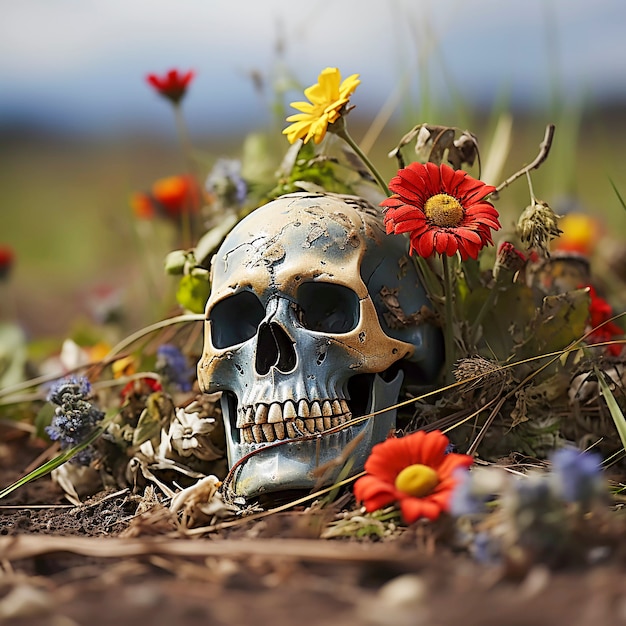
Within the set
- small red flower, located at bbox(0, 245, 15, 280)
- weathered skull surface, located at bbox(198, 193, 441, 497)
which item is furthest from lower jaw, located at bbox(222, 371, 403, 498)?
small red flower, located at bbox(0, 245, 15, 280)

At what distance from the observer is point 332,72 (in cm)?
197

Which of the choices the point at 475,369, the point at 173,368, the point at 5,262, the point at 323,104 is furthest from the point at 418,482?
the point at 5,262

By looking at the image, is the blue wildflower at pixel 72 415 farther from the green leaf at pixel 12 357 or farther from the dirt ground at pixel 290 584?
the green leaf at pixel 12 357

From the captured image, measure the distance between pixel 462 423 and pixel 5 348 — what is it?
6.46 feet

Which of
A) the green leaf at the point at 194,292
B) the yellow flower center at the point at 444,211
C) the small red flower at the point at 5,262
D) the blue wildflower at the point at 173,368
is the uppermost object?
the small red flower at the point at 5,262

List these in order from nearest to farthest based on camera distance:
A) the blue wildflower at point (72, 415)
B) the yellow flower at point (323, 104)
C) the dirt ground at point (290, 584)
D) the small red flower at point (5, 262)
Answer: the dirt ground at point (290, 584) → the yellow flower at point (323, 104) → the blue wildflower at point (72, 415) → the small red flower at point (5, 262)

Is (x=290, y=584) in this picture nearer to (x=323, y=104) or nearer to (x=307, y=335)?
(x=307, y=335)

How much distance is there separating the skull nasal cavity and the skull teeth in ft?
0.32

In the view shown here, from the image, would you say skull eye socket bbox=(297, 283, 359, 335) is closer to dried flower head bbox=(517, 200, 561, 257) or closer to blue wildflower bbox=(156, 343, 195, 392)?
dried flower head bbox=(517, 200, 561, 257)

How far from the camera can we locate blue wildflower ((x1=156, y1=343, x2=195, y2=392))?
239 cm

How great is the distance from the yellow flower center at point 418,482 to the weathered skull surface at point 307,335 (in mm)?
296

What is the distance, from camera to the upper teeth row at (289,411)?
6.00 ft

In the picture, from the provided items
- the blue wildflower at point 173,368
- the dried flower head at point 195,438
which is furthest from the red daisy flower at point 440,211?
the blue wildflower at point 173,368

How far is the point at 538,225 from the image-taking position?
1.89 m
